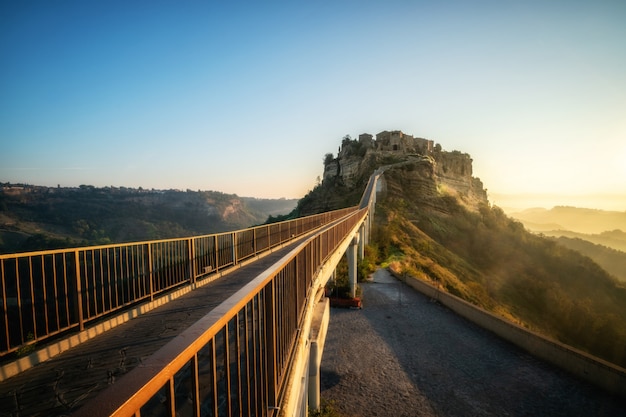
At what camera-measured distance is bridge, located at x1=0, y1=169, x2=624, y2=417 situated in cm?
123

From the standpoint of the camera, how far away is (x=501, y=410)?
901cm

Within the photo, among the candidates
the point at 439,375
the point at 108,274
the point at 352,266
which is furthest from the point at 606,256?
the point at 108,274

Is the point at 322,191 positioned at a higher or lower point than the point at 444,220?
higher

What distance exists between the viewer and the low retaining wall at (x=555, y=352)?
352 inches

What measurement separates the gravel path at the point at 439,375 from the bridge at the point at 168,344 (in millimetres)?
2833

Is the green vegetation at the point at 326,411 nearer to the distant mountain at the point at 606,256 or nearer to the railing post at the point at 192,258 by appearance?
the railing post at the point at 192,258

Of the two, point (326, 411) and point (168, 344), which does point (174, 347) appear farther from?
point (326, 411)

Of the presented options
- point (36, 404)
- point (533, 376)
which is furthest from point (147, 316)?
point (533, 376)

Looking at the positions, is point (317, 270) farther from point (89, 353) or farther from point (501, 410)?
point (501, 410)

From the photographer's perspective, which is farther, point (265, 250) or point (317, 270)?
point (265, 250)

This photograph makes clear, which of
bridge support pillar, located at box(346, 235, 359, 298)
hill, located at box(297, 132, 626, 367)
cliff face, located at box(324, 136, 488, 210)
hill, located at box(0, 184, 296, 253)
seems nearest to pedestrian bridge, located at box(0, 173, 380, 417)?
bridge support pillar, located at box(346, 235, 359, 298)

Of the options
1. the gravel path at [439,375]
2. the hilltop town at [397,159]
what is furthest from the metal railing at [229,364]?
the hilltop town at [397,159]

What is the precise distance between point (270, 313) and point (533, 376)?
1225 cm

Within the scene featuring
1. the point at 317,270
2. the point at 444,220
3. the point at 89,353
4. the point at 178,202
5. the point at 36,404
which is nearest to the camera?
the point at 36,404
